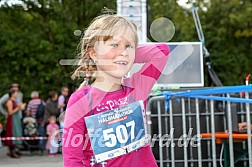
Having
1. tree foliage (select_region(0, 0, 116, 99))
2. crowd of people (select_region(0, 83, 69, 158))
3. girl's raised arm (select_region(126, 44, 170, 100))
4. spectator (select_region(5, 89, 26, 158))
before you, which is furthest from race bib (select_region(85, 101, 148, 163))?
tree foliage (select_region(0, 0, 116, 99))

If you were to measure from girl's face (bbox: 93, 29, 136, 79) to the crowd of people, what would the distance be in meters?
8.00

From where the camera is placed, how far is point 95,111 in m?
2.55

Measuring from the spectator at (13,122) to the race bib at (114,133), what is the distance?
808 centimetres

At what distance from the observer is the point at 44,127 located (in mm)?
11102

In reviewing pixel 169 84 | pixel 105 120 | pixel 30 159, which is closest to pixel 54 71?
pixel 30 159

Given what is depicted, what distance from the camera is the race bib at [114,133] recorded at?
8.30ft

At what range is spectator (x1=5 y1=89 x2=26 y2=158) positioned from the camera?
10.4 metres

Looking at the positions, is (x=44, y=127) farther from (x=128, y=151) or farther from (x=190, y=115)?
(x=128, y=151)

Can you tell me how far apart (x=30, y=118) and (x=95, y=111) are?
8809mm

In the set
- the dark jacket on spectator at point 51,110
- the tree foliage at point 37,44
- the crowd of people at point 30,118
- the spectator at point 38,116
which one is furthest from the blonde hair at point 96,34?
the tree foliage at point 37,44

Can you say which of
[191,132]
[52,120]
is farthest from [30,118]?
[191,132]

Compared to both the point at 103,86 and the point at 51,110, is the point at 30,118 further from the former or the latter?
the point at 103,86

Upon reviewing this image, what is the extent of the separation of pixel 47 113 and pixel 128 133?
8.53 metres

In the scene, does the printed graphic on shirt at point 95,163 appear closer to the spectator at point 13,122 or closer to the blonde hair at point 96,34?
the blonde hair at point 96,34
